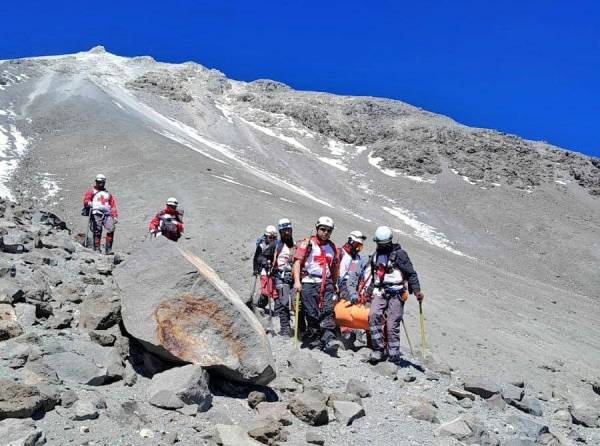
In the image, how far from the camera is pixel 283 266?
35.1 ft

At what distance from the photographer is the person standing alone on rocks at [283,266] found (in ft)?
33.8

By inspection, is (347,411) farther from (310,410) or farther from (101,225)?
(101,225)

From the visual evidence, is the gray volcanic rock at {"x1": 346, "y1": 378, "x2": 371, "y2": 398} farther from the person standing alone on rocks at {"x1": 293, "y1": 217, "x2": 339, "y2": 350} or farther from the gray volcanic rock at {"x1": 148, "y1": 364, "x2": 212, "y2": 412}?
the gray volcanic rock at {"x1": 148, "y1": 364, "x2": 212, "y2": 412}

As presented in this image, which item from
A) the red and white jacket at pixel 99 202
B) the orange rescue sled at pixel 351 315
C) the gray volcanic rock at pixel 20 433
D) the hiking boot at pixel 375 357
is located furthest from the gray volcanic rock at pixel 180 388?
the red and white jacket at pixel 99 202

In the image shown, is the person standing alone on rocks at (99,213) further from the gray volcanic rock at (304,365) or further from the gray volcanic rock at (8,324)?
the gray volcanic rock at (304,365)

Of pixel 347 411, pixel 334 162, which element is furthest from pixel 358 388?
pixel 334 162

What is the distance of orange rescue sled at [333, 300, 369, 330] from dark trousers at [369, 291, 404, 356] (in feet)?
1.70

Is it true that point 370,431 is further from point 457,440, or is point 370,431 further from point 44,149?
point 44,149

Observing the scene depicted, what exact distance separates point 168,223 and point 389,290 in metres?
6.18

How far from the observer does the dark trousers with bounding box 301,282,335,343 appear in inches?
354

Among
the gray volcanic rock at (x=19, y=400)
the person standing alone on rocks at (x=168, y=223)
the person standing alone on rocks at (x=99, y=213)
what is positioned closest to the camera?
the gray volcanic rock at (x=19, y=400)

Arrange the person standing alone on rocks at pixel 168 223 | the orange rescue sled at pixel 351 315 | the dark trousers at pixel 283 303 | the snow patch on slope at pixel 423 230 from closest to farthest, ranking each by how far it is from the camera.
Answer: the orange rescue sled at pixel 351 315 → the dark trousers at pixel 283 303 → the person standing alone on rocks at pixel 168 223 → the snow patch on slope at pixel 423 230

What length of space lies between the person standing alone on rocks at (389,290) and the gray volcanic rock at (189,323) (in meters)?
2.70

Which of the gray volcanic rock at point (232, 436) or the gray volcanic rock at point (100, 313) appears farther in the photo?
the gray volcanic rock at point (100, 313)
